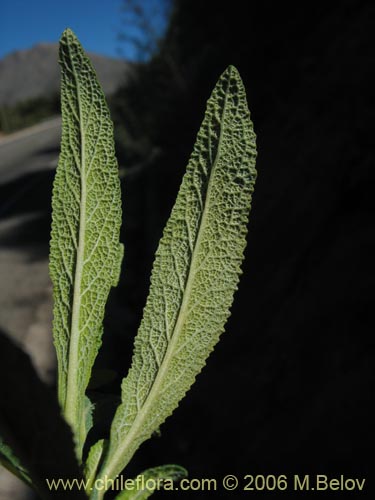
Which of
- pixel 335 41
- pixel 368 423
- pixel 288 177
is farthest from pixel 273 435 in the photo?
pixel 335 41

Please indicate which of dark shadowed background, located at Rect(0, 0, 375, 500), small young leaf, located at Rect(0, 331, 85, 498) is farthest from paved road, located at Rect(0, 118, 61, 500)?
small young leaf, located at Rect(0, 331, 85, 498)

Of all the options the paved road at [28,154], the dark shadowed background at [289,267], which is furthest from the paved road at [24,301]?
the paved road at [28,154]

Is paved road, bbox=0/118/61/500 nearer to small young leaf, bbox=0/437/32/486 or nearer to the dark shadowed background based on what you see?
the dark shadowed background

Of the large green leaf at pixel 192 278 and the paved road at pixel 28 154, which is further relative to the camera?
the paved road at pixel 28 154

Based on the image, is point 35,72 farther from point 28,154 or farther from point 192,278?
point 192,278

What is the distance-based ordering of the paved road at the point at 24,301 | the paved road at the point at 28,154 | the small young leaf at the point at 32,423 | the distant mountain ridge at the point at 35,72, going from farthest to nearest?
the distant mountain ridge at the point at 35,72, the paved road at the point at 28,154, the paved road at the point at 24,301, the small young leaf at the point at 32,423

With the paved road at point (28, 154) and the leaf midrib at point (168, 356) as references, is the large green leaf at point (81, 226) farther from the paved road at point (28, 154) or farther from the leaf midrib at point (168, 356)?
the paved road at point (28, 154)
